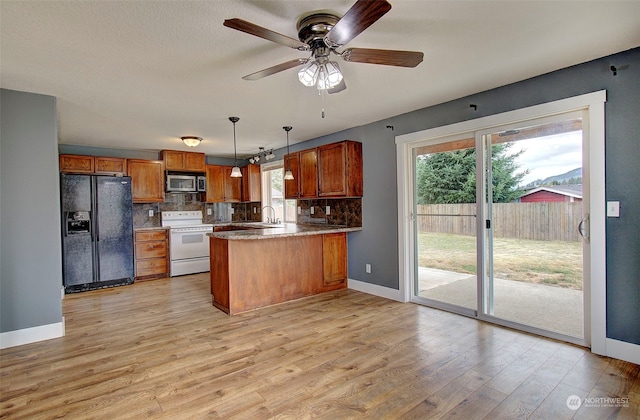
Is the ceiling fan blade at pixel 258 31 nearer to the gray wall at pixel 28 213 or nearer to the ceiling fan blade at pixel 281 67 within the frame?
the ceiling fan blade at pixel 281 67

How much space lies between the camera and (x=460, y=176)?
354cm

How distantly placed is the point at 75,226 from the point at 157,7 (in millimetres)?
4211

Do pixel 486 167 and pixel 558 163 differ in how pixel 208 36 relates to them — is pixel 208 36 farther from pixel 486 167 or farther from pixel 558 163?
pixel 558 163

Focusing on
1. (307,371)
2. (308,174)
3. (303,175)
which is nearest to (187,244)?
(303,175)

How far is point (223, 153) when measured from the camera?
662 cm

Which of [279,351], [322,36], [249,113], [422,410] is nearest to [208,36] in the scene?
[322,36]

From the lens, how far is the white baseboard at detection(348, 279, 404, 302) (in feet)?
13.3

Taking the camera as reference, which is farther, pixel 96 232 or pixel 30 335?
pixel 96 232

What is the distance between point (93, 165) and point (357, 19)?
5520mm

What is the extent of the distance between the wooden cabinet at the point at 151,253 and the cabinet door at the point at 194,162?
51.4 inches

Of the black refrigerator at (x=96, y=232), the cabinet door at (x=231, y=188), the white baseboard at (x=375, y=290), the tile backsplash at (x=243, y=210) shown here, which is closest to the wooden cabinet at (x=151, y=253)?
the black refrigerator at (x=96, y=232)

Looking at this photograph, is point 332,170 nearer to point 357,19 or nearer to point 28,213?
point 357,19

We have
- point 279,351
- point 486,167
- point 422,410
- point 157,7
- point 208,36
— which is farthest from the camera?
point 486,167

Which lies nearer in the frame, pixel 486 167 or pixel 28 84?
pixel 28 84
